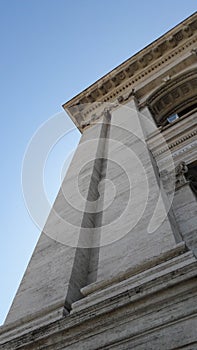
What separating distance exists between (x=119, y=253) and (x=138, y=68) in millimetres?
13912

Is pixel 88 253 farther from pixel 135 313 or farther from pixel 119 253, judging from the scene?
pixel 135 313

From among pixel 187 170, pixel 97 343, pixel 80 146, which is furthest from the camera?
pixel 80 146

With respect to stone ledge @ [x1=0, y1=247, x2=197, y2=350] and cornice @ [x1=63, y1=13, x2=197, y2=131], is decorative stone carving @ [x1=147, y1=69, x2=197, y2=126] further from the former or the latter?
stone ledge @ [x1=0, y1=247, x2=197, y2=350]

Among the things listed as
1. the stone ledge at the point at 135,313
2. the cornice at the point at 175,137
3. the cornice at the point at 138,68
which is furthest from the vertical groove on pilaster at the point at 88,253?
the cornice at the point at 138,68

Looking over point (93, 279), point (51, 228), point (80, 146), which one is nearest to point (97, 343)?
Answer: point (93, 279)

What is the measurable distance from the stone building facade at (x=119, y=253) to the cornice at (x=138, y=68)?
485 cm

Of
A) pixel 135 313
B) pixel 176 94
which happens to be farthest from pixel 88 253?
pixel 176 94

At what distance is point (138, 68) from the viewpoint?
57.6ft

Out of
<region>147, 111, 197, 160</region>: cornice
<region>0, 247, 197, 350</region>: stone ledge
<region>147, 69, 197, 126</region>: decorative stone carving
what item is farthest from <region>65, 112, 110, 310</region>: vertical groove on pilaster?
<region>147, 69, 197, 126</region>: decorative stone carving

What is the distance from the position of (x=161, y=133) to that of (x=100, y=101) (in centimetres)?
799

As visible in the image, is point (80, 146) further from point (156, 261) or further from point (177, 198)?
point (156, 261)

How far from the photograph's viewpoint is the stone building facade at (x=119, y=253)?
3.42m

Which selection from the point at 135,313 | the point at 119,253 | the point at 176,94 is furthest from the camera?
the point at 176,94

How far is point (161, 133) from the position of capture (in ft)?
33.0
